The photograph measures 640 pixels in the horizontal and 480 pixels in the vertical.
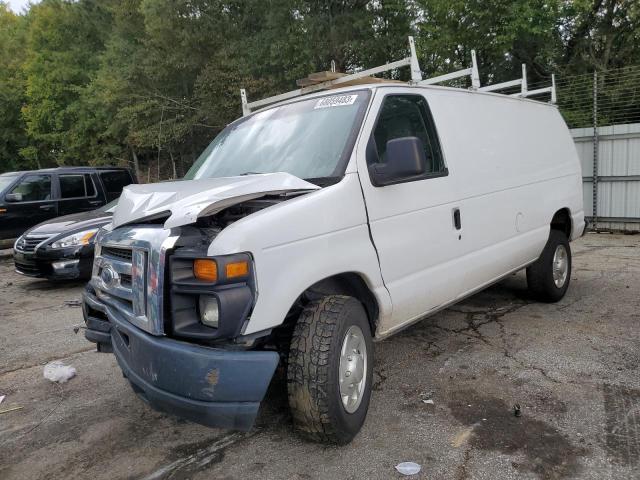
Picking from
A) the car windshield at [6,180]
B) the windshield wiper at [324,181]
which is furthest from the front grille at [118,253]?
the car windshield at [6,180]

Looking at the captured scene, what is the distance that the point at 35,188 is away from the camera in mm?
10312

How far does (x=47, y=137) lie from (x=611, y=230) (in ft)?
109

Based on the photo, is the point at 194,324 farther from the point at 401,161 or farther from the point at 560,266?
the point at 560,266

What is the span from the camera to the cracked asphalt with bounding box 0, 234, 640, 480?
2754 mm

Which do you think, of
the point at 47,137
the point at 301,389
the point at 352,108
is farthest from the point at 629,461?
the point at 47,137

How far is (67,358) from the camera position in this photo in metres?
Result: 4.64

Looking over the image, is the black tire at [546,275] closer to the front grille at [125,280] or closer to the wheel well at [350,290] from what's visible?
the wheel well at [350,290]

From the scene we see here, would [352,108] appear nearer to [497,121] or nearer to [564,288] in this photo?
[497,121]

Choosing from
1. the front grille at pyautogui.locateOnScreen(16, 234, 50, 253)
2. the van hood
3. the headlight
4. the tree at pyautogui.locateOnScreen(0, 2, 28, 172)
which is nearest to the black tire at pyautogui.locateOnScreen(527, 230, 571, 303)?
the van hood

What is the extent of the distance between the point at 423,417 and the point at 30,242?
6703mm

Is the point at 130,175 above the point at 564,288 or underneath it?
above

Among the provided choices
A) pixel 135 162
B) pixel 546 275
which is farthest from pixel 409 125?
pixel 135 162

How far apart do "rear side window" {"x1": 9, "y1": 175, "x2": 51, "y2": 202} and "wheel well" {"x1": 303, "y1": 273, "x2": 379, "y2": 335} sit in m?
9.15

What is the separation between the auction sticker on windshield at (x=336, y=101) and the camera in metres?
3.48
